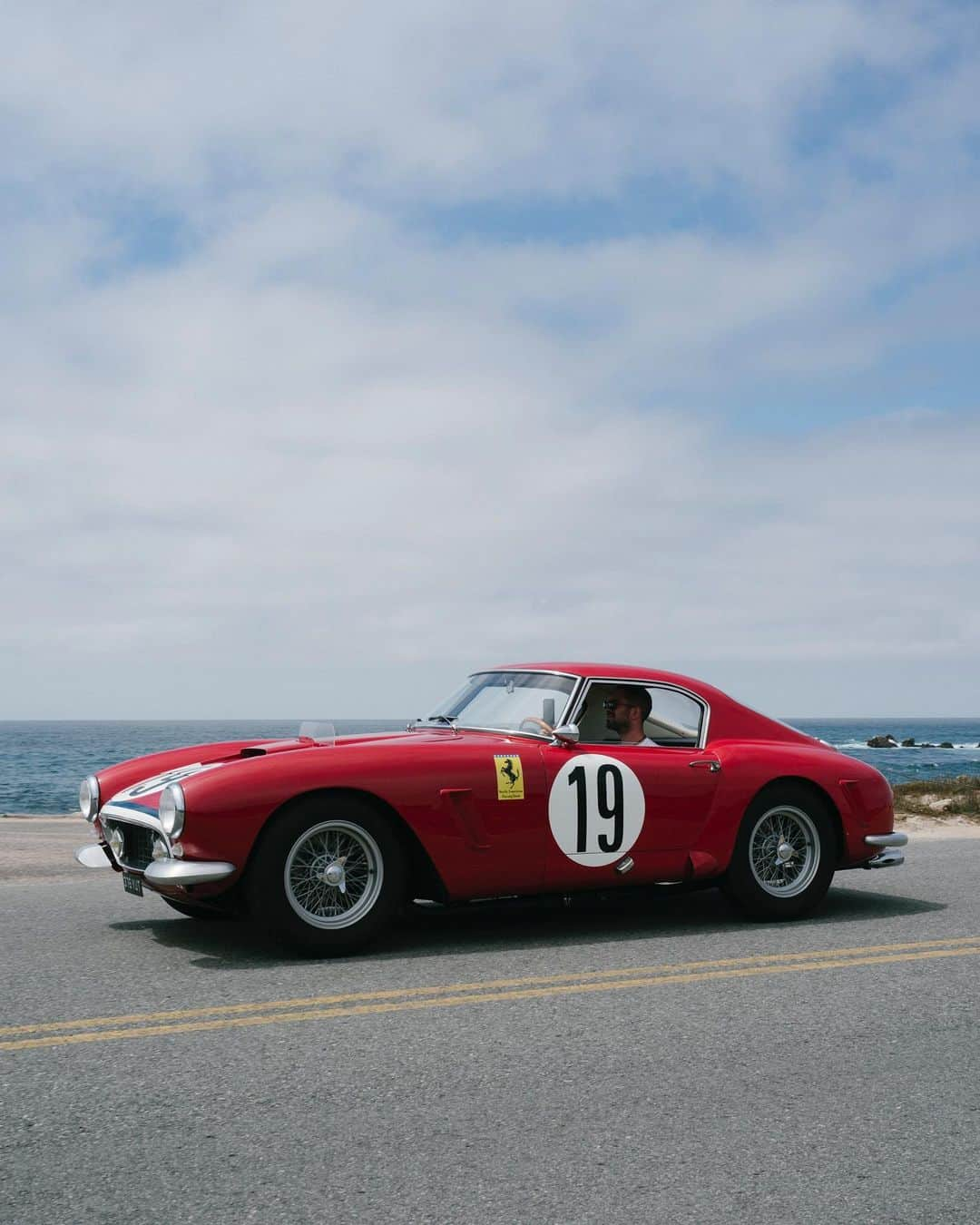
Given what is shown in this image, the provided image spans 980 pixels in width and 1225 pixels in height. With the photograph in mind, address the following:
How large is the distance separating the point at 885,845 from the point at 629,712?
180 centimetres

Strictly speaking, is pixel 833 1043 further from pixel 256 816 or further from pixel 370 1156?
pixel 256 816

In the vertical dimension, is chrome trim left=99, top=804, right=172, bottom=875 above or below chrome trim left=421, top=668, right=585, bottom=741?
below

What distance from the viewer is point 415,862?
19.5 ft

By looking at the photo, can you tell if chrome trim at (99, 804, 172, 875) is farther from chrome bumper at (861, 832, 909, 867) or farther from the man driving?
chrome bumper at (861, 832, 909, 867)

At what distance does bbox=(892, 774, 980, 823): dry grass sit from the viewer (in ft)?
52.2

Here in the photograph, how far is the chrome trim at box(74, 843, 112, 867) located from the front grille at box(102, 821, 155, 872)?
40 centimetres

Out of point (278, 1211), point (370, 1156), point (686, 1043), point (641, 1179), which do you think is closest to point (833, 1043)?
point (686, 1043)

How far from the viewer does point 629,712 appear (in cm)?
695

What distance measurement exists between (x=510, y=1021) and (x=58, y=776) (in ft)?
176

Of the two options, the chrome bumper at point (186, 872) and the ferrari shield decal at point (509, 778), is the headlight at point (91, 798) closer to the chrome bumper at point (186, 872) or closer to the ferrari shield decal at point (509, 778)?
the chrome bumper at point (186, 872)

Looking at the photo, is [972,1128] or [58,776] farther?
[58,776]

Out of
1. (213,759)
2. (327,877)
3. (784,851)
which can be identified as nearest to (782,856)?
(784,851)

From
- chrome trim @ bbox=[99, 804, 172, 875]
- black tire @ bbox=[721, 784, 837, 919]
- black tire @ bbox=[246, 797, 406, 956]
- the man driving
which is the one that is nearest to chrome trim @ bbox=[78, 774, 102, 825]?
chrome trim @ bbox=[99, 804, 172, 875]

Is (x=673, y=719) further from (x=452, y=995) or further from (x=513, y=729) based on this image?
(x=452, y=995)
